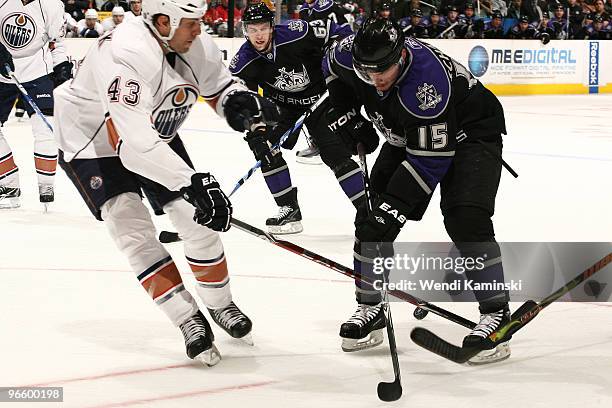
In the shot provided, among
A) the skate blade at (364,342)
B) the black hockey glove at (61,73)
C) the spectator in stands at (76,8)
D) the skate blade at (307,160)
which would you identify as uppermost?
the black hockey glove at (61,73)

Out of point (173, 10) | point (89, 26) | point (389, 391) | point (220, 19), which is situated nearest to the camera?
point (389, 391)

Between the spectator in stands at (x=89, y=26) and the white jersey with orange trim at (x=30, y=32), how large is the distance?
5.38 metres

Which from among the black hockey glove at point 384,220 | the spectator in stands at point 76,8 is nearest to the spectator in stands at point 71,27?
the spectator in stands at point 76,8

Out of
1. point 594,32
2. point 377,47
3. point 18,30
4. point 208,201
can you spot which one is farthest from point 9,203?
point 594,32

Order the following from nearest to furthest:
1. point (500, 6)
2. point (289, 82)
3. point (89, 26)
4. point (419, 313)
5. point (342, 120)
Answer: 1. point (342, 120)
2. point (419, 313)
3. point (289, 82)
4. point (89, 26)
5. point (500, 6)

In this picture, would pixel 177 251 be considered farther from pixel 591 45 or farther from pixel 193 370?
pixel 591 45

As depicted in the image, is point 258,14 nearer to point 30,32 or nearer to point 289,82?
point 289,82

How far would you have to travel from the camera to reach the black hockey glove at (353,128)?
3.25 metres

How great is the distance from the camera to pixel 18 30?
584cm

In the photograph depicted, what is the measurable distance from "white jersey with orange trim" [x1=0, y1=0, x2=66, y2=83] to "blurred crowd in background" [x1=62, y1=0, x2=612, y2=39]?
14.6 ft

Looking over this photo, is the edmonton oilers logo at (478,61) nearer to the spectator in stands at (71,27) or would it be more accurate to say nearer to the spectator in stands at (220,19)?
the spectator in stands at (220,19)

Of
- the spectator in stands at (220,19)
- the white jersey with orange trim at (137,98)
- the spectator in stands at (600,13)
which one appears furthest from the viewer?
the spectator in stands at (600,13)

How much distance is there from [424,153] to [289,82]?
90.9 inches

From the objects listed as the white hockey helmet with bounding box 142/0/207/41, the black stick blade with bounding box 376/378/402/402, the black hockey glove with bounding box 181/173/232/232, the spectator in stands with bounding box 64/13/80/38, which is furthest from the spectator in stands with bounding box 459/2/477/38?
the black stick blade with bounding box 376/378/402/402
